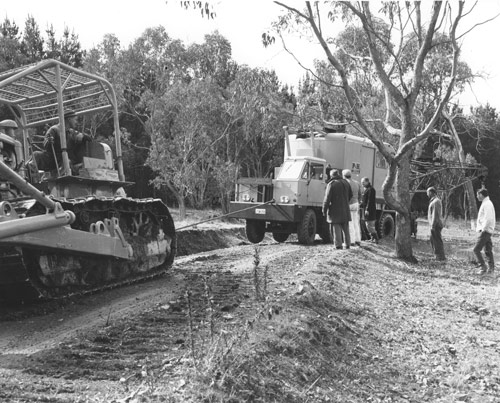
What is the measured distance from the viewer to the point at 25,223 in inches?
247

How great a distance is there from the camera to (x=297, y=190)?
15.3m

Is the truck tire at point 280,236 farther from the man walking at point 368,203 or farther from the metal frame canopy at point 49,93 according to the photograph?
the metal frame canopy at point 49,93

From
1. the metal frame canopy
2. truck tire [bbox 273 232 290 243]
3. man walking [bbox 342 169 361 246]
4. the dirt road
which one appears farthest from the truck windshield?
the metal frame canopy

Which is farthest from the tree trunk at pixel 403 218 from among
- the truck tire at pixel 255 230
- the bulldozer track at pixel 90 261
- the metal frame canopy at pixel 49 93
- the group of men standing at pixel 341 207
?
the metal frame canopy at pixel 49 93

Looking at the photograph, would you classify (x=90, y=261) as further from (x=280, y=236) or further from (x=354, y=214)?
(x=280, y=236)

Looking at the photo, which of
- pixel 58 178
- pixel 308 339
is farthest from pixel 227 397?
pixel 58 178

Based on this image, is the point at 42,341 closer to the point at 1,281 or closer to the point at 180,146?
the point at 1,281

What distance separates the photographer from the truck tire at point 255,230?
16.5 metres

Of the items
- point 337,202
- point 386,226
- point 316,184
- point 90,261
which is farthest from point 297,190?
point 90,261

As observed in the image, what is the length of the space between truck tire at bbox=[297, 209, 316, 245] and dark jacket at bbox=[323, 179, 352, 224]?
257cm

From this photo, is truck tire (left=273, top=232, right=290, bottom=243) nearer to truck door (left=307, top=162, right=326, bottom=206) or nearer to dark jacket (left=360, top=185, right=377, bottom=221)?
truck door (left=307, top=162, right=326, bottom=206)

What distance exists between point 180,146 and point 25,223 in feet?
90.3

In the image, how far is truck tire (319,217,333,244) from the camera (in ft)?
54.1

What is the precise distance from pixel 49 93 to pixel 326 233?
10.1 metres
